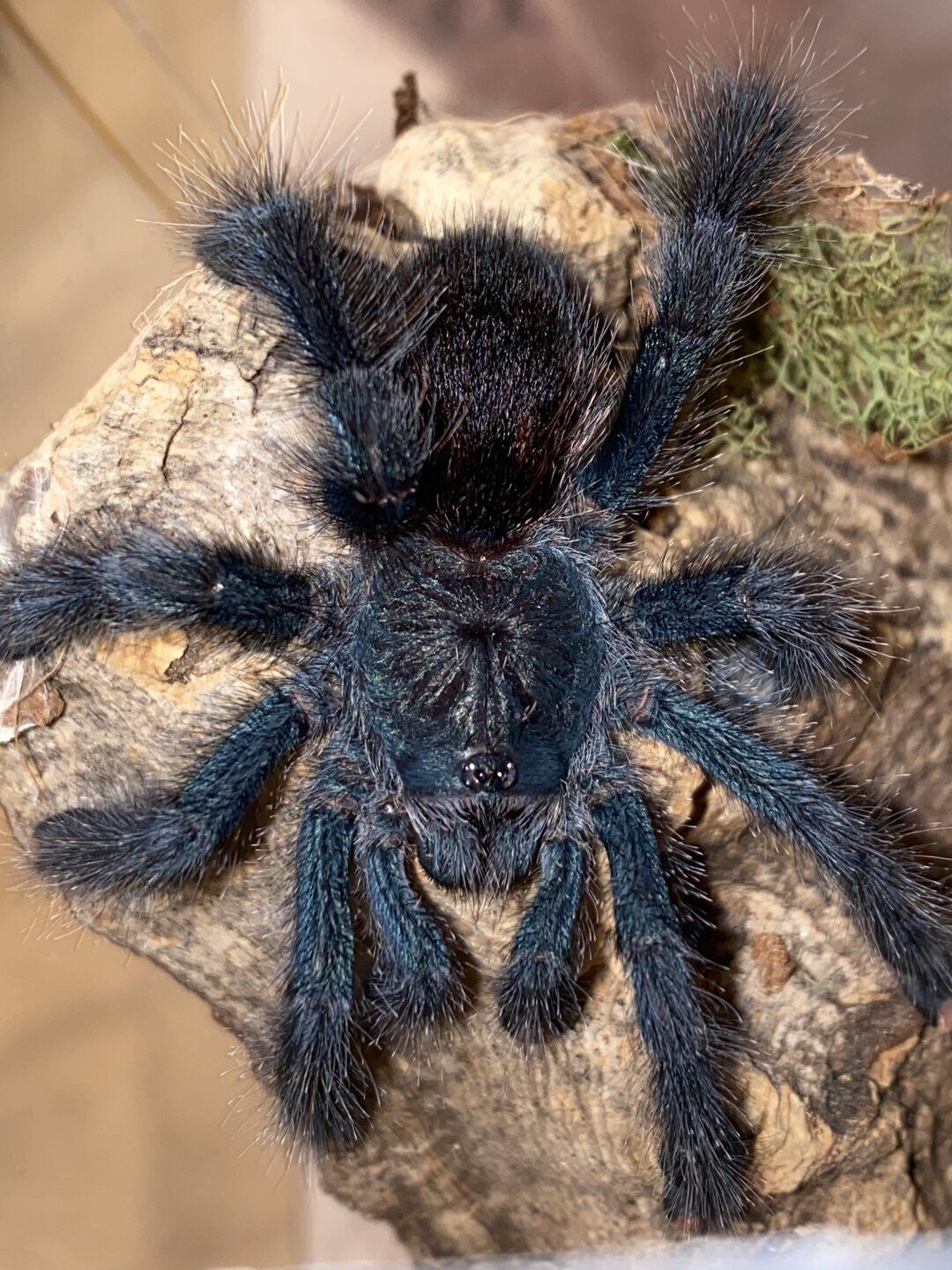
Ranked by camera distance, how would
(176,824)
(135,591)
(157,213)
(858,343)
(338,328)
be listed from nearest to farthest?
(338,328), (135,591), (176,824), (858,343), (157,213)

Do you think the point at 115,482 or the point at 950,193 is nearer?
the point at 115,482

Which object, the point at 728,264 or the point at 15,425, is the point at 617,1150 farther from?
the point at 15,425

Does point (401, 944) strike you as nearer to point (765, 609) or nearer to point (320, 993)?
point (320, 993)

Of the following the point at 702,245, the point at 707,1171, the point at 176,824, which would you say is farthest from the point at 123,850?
the point at 702,245

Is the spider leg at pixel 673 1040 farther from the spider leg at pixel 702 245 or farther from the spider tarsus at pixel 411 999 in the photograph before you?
the spider leg at pixel 702 245

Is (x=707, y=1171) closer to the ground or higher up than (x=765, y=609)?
closer to the ground

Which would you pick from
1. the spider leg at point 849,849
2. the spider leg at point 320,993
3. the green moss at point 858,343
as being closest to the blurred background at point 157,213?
the green moss at point 858,343

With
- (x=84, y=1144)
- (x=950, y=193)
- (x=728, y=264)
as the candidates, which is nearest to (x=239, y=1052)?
(x=84, y=1144)
